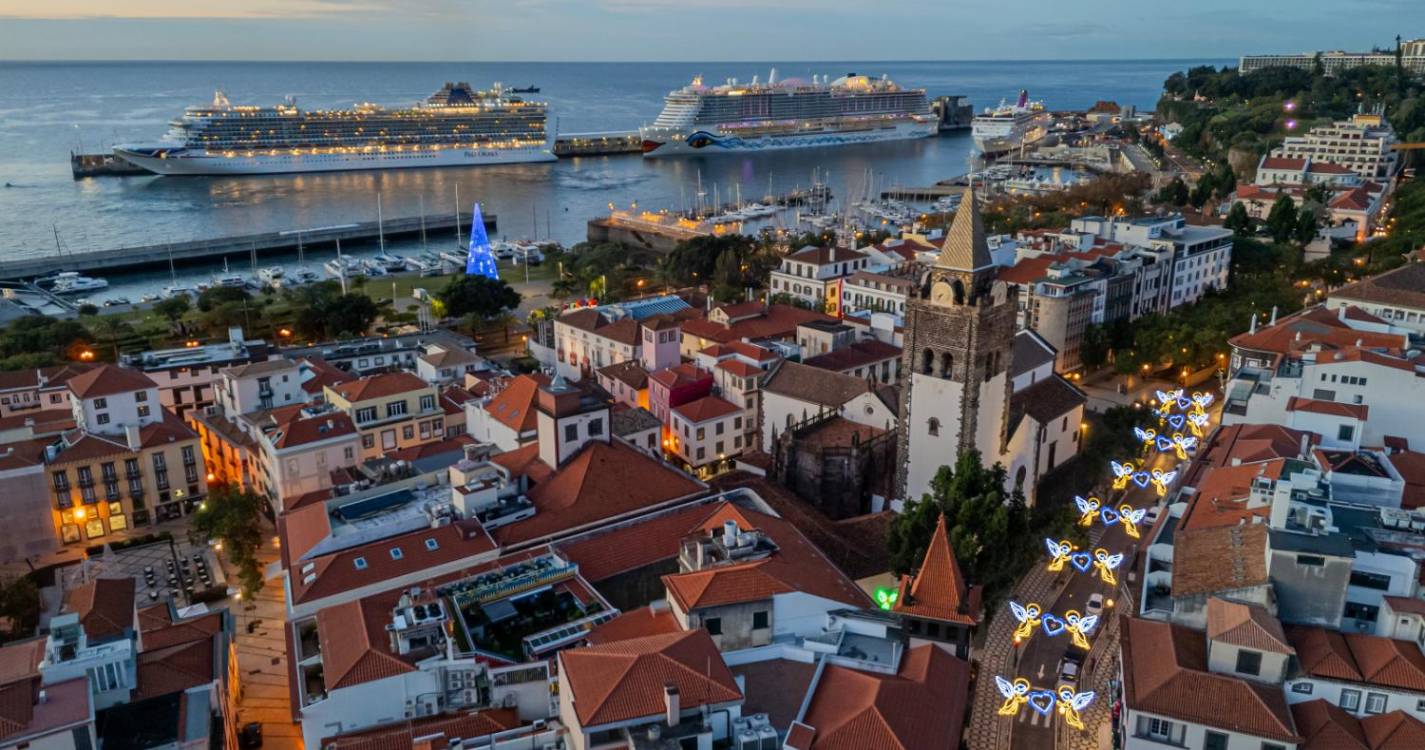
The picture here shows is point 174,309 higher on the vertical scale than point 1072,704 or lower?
higher

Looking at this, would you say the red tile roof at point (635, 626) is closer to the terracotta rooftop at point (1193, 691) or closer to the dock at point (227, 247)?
the terracotta rooftop at point (1193, 691)

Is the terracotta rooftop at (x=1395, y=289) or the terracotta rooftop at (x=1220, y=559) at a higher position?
the terracotta rooftop at (x=1395, y=289)

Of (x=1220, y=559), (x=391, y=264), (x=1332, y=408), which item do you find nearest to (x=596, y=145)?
(x=391, y=264)

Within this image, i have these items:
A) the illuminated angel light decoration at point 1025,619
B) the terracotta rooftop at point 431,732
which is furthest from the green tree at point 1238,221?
the terracotta rooftop at point 431,732

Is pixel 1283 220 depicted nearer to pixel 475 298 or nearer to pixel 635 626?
pixel 475 298

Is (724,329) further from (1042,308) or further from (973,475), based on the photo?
(973,475)

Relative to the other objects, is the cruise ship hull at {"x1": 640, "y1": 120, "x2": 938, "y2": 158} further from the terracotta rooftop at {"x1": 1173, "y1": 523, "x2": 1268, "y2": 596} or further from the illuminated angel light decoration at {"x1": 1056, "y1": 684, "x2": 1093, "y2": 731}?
the illuminated angel light decoration at {"x1": 1056, "y1": 684, "x2": 1093, "y2": 731}

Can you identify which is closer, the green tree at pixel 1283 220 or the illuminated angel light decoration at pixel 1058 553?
the illuminated angel light decoration at pixel 1058 553
